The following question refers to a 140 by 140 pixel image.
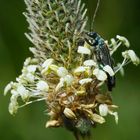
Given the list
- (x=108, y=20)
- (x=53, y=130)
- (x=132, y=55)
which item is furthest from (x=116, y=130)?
(x=132, y=55)

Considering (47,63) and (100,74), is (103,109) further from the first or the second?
(47,63)

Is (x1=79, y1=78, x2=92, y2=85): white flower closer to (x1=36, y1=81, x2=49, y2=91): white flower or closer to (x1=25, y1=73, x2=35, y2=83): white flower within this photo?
(x1=36, y1=81, x2=49, y2=91): white flower

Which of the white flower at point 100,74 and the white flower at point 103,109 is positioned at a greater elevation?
the white flower at point 100,74

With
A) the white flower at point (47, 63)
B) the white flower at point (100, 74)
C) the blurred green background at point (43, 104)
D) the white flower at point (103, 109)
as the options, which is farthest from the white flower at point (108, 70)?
the blurred green background at point (43, 104)

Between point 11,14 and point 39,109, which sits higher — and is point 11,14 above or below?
above

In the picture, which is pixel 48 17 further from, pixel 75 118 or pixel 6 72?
pixel 6 72

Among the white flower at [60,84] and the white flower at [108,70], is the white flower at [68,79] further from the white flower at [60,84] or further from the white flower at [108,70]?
the white flower at [108,70]

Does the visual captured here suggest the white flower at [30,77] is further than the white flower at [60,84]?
Yes
